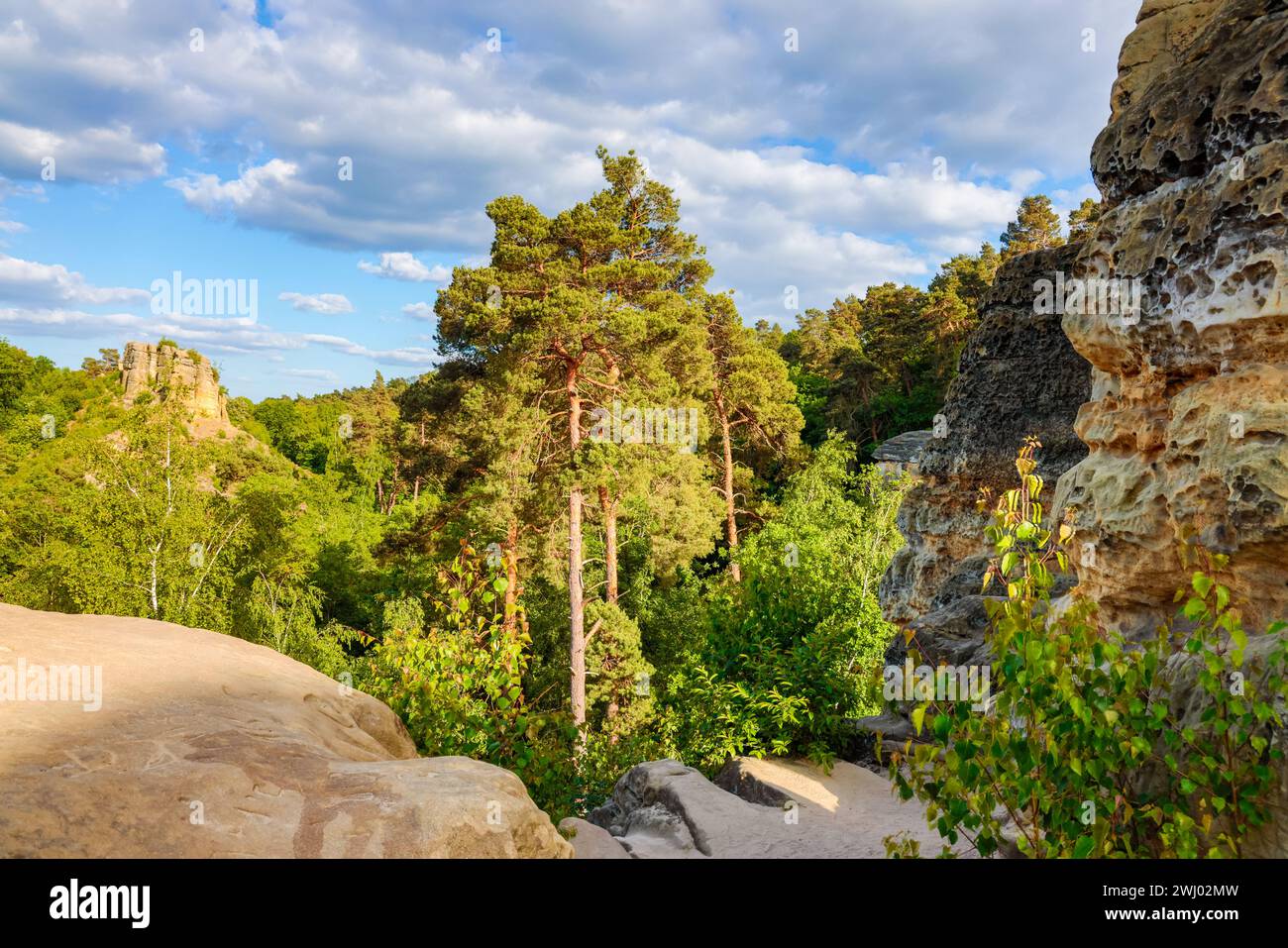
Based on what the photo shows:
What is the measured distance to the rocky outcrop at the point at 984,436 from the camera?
9906 mm

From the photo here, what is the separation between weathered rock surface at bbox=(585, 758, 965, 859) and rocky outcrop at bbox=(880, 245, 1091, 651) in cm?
203

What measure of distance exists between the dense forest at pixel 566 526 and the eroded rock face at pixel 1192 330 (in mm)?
4208

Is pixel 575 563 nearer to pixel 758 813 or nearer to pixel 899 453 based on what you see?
pixel 758 813

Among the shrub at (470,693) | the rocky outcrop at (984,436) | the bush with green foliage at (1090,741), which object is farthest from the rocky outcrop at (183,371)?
the bush with green foliage at (1090,741)

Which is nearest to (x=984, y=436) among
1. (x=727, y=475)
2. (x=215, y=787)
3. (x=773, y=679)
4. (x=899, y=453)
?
(x=773, y=679)

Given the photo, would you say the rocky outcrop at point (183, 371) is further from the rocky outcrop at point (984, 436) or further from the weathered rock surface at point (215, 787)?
the weathered rock surface at point (215, 787)

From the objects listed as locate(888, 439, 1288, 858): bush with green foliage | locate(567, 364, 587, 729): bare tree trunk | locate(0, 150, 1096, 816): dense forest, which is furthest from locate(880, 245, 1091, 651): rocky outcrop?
A: locate(567, 364, 587, 729): bare tree trunk

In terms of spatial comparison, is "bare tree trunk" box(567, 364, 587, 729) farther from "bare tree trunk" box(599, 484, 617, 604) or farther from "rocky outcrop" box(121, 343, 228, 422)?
"rocky outcrop" box(121, 343, 228, 422)

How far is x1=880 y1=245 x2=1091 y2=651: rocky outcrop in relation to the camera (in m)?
9.91

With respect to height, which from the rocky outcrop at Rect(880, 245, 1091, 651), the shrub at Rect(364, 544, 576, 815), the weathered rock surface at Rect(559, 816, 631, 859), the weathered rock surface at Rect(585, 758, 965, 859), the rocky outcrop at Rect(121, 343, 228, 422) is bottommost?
the weathered rock surface at Rect(585, 758, 965, 859)

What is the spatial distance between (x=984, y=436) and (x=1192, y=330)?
6.08 meters

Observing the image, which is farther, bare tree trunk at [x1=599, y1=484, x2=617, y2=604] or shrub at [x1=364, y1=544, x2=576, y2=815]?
bare tree trunk at [x1=599, y1=484, x2=617, y2=604]

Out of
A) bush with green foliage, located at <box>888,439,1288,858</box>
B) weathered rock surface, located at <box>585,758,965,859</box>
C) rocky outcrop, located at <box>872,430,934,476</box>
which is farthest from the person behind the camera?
rocky outcrop, located at <box>872,430,934,476</box>
